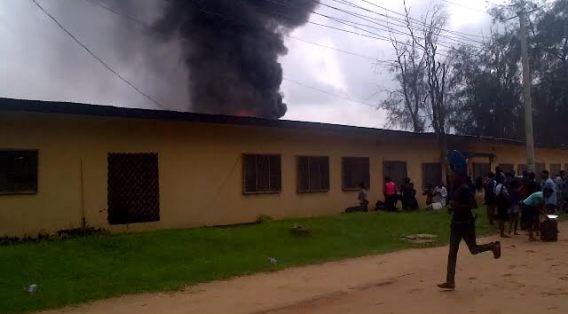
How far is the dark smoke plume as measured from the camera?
19.3m

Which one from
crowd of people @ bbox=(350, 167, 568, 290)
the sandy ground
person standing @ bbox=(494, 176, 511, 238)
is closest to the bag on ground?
crowd of people @ bbox=(350, 167, 568, 290)

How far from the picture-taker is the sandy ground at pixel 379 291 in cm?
613

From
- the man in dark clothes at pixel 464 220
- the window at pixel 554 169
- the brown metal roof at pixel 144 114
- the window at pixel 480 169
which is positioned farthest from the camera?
the window at pixel 554 169

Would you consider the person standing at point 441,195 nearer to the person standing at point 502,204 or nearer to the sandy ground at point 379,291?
the person standing at point 502,204

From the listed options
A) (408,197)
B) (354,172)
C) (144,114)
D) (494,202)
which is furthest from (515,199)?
(144,114)

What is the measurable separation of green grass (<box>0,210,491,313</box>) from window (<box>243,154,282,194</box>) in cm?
155

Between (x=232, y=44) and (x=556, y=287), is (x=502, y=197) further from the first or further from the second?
(x=232, y=44)

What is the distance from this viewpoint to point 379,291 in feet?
23.4

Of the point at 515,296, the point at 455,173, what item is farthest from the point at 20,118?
the point at 515,296

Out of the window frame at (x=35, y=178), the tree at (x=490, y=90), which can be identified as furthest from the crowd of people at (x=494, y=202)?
the tree at (x=490, y=90)

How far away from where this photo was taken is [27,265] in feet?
26.9

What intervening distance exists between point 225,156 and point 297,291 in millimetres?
6660

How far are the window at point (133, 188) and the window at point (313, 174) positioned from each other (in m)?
4.50

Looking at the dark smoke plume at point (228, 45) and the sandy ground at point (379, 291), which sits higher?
the dark smoke plume at point (228, 45)
